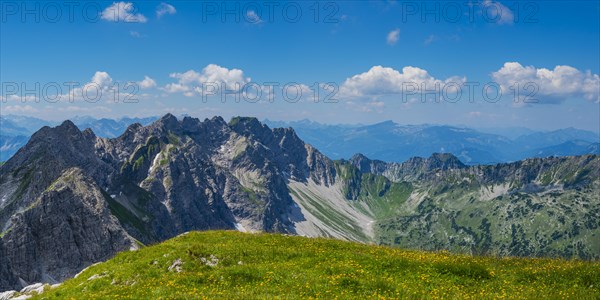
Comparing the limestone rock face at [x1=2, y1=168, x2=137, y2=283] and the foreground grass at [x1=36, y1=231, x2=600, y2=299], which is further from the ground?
the foreground grass at [x1=36, y1=231, x2=600, y2=299]

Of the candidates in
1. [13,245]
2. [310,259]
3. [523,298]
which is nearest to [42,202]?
[13,245]

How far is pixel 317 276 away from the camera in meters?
23.8

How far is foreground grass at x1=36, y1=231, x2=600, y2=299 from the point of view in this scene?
21141mm

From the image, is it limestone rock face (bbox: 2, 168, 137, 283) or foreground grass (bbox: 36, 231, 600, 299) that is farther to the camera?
limestone rock face (bbox: 2, 168, 137, 283)

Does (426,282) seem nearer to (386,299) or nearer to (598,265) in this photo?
(386,299)

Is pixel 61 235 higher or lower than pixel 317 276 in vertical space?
lower

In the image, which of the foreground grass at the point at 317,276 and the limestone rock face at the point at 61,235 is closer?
the foreground grass at the point at 317,276

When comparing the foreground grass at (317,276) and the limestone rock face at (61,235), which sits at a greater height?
the foreground grass at (317,276)

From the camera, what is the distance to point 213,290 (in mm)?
21938

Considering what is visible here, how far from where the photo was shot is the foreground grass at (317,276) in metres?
21.1

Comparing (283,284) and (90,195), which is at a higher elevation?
(283,284)

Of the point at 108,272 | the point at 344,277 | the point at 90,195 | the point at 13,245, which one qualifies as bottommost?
the point at 13,245

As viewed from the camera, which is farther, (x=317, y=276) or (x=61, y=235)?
(x=61, y=235)

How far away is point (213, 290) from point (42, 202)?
18053 centimetres
